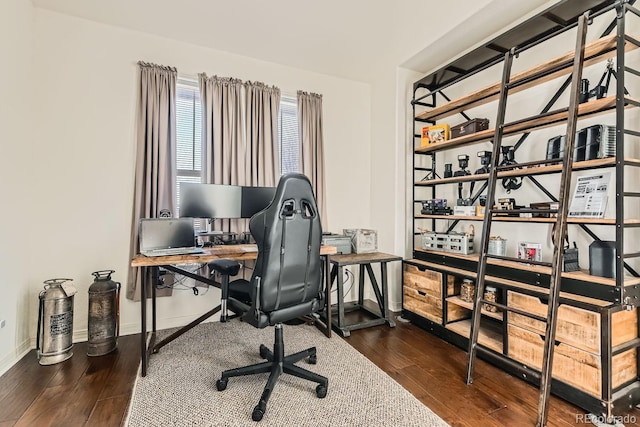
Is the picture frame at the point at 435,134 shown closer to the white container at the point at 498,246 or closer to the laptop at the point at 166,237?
the white container at the point at 498,246

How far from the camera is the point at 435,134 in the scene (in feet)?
10.1

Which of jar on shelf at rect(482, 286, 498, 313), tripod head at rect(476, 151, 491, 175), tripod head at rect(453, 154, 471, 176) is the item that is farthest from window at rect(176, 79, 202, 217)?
jar on shelf at rect(482, 286, 498, 313)

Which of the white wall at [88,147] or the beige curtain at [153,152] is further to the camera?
the beige curtain at [153,152]

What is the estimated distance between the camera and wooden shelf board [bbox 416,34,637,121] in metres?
1.86

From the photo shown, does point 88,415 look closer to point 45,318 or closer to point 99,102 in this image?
point 45,318

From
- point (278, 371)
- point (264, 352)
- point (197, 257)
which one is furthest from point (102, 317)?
point (278, 371)

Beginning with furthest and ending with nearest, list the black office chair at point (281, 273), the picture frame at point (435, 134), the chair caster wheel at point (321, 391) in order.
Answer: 1. the picture frame at point (435, 134)
2. the chair caster wheel at point (321, 391)
3. the black office chair at point (281, 273)

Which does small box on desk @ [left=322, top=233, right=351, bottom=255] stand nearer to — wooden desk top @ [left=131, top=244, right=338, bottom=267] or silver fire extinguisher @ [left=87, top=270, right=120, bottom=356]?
wooden desk top @ [left=131, top=244, right=338, bottom=267]

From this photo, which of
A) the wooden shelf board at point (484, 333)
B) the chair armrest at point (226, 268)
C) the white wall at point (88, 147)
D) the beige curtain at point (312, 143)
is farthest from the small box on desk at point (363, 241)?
the chair armrest at point (226, 268)

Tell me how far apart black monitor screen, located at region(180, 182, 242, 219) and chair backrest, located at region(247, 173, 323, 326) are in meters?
1.15

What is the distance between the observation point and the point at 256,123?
3205 millimetres

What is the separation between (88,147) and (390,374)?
121 inches

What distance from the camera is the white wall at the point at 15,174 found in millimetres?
2064

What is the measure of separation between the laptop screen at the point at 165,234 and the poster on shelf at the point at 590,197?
8.91ft
